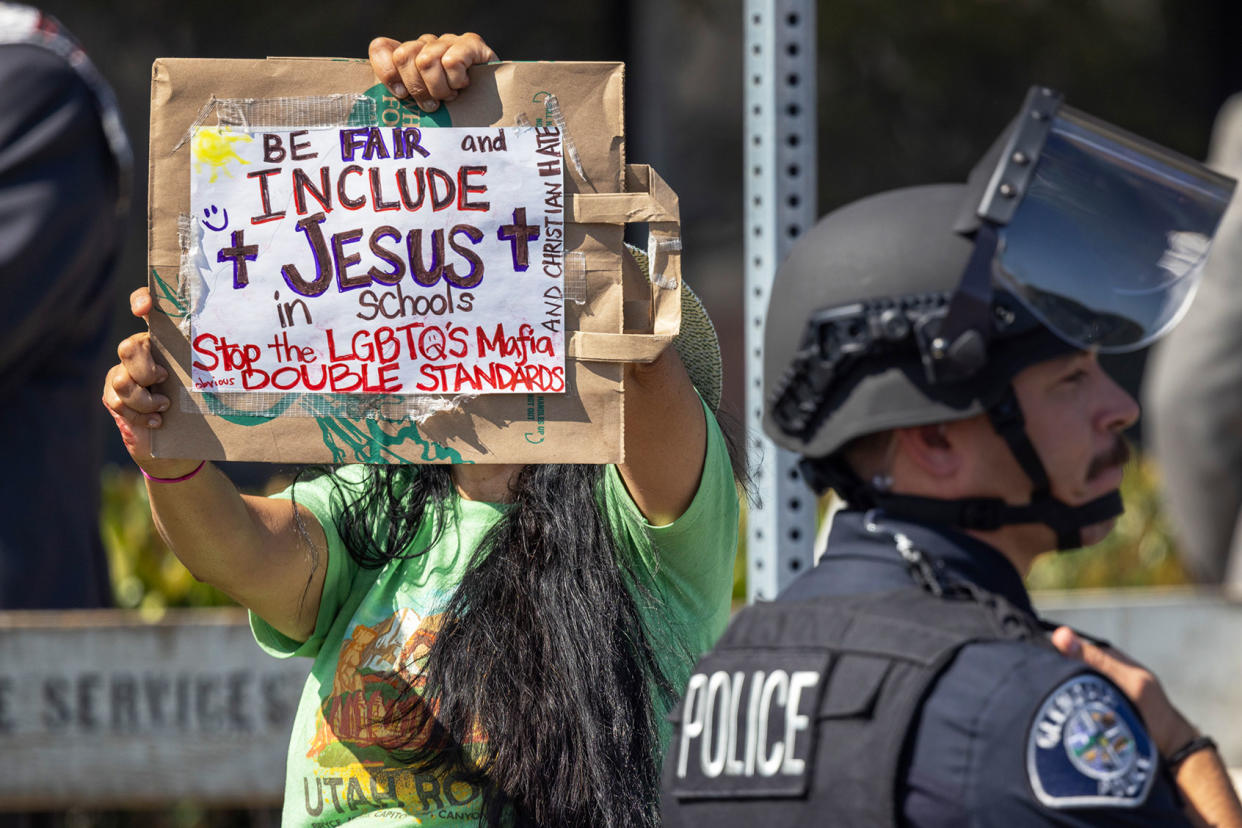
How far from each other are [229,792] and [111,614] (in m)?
0.55

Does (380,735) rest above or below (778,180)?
below

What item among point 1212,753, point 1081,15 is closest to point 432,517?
point 1212,753

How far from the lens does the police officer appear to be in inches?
45.1

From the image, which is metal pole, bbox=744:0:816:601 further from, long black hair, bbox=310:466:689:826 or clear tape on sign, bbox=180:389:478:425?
clear tape on sign, bbox=180:389:478:425

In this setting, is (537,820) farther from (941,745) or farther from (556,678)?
(941,745)

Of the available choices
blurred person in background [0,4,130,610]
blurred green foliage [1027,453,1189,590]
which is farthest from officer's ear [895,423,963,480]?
blurred green foliage [1027,453,1189,590]

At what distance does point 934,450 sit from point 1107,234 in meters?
0.26

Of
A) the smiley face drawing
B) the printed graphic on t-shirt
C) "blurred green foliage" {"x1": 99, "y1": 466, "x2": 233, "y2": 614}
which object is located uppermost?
the smiley face drawing

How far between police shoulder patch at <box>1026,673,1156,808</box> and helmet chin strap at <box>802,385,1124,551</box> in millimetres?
184

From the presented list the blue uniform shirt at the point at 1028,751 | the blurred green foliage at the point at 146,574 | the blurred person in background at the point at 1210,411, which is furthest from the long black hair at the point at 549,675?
the blurred person in background at the point at 1210,411

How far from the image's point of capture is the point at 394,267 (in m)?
1.60

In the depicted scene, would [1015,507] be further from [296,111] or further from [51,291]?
[51,291]

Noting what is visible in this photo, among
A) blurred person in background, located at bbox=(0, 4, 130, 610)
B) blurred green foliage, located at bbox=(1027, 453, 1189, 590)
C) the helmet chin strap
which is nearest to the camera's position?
the helmet chin strap

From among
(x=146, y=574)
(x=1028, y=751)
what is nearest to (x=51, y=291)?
(x=146, y=574)
